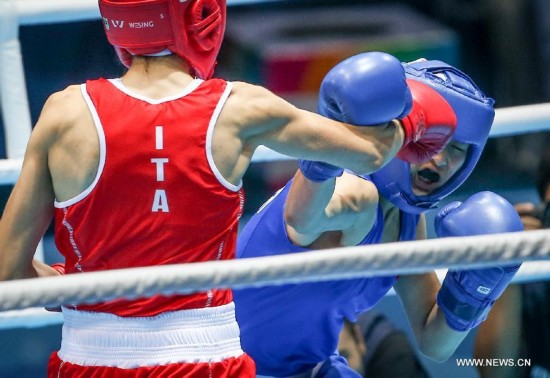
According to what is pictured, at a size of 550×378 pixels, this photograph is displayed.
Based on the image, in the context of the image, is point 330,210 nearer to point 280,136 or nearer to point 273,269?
point 280,136

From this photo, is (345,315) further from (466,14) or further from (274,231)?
(466,14)

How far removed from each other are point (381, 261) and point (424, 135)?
0.44 meters

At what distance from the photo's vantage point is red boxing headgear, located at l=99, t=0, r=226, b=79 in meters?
1.45

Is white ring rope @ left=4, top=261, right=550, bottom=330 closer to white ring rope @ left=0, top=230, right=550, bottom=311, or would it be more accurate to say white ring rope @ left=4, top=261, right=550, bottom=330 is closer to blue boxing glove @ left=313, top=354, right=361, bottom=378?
blue boxing glove @ left=313, top=354, right=361, bottom=378

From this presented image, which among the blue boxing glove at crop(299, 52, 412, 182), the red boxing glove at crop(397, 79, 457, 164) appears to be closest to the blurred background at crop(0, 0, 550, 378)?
the red boxing glove at crop(397, 79, 457, 164)

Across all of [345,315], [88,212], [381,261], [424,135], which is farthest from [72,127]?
[345,315]

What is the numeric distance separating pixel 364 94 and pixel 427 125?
168 millimetres

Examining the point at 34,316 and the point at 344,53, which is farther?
the point at 344,53

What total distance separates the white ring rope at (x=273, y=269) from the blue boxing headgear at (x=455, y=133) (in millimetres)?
587

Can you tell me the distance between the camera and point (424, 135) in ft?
5.43

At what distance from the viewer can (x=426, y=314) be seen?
2.09m

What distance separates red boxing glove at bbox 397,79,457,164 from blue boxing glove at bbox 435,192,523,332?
0.23 m

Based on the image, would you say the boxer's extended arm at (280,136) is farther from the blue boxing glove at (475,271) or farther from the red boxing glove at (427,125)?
the blue boxing glove at (475,271)

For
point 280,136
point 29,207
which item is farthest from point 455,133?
point 29,207
